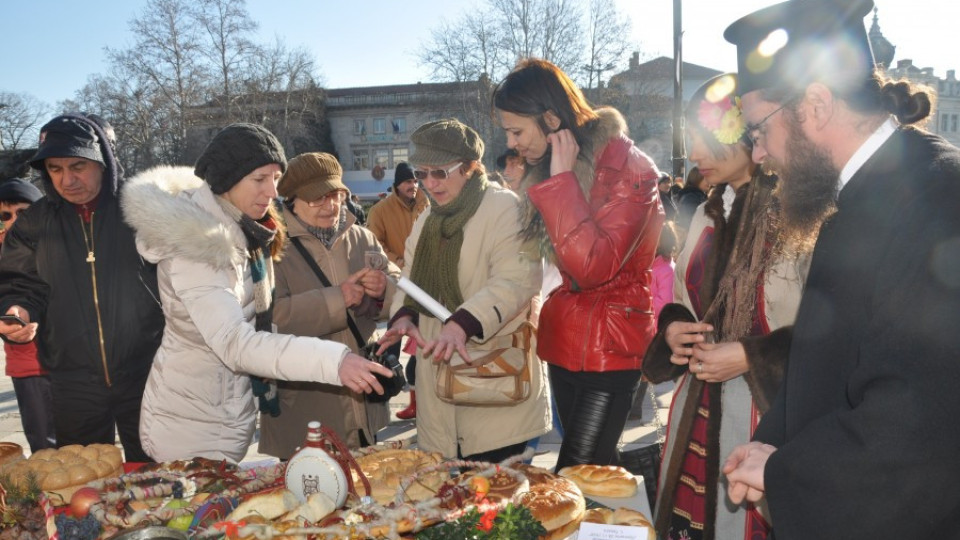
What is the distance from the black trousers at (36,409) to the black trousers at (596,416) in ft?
11.3

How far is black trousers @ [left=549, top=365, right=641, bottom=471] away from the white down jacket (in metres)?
1.01

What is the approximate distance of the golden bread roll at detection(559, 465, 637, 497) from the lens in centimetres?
220

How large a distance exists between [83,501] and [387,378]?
45.1 inches

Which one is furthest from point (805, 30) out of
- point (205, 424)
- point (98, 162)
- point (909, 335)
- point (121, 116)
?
point (121, 116)

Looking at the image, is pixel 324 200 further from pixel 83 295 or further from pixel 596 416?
pixel 596 416

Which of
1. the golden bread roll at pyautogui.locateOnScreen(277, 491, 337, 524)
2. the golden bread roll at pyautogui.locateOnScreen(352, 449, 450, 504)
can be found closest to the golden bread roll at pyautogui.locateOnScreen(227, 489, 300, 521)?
the golden bread roll at pyautogui.locateOnScreen(277, 491, 337, 524)

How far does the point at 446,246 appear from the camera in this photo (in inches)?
121

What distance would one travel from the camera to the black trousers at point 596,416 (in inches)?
105

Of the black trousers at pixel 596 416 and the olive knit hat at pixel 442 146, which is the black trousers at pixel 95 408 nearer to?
the olive knit hat at pixel 442 146

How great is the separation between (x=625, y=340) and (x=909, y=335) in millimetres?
1496

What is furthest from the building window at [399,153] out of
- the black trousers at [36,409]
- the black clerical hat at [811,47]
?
the black clerical hat at [811,47]

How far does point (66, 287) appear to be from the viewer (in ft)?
9.89

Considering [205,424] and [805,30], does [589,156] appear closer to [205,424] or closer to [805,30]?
[805,30]

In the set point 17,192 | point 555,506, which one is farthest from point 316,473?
point 17,192
